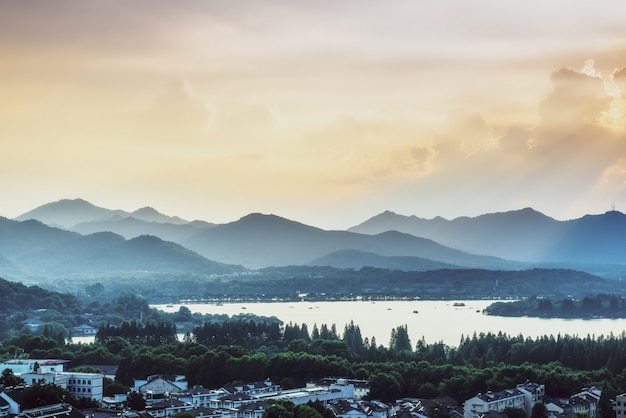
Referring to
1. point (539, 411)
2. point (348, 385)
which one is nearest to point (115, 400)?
point (348, 385)

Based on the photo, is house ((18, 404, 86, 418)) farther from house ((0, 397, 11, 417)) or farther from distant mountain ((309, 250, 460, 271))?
distant mountain ((309, 250, 460, 271))

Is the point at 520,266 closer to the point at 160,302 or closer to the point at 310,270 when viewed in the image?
the point at 310,270

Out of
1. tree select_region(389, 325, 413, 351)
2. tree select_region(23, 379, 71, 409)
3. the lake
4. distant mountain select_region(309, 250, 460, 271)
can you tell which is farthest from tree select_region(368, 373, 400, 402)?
distant mountain select_region(309, 250, 460, 271)

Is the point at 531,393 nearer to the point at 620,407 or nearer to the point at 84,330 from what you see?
the point at 620,407

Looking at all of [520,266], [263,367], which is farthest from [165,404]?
[520,266]

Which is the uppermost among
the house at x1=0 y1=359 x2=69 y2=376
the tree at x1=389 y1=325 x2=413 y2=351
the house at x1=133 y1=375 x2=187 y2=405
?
the tree at x1=389 y1=325 x2=413 y2=351

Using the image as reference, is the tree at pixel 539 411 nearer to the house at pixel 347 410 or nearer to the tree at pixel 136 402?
the house at pixel 347 410
